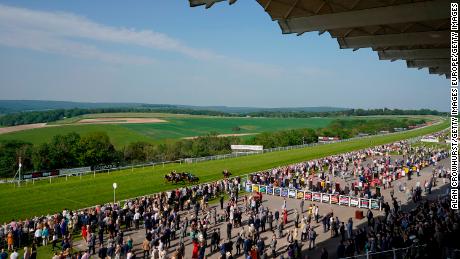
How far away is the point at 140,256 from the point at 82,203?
12.0m

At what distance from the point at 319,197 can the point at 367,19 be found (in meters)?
20.7

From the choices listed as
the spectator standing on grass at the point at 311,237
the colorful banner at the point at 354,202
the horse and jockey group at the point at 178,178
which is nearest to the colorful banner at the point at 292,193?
the colorful banner at the point at 354,202

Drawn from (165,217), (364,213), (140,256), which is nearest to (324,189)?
(364,213)

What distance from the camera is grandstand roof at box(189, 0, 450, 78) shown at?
619 cm

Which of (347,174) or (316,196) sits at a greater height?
(316,196)

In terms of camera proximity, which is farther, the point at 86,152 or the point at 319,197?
the point at 86,152

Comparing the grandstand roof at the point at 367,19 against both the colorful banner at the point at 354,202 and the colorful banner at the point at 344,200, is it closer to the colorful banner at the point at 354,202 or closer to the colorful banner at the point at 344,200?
the colorful banner at the point at 354,202

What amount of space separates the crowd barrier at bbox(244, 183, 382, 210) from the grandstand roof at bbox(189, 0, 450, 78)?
16.1 m

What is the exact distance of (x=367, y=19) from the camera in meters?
6.71

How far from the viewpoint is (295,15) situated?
7.27m

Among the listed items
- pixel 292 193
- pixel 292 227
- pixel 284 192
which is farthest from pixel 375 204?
pixel 284 192

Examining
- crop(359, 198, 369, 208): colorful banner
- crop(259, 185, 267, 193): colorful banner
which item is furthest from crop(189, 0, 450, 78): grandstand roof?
crop(259, 185, 267, 193): colorful banner

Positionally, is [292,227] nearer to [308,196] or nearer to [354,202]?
[354,202]

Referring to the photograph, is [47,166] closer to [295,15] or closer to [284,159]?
[284,159]
